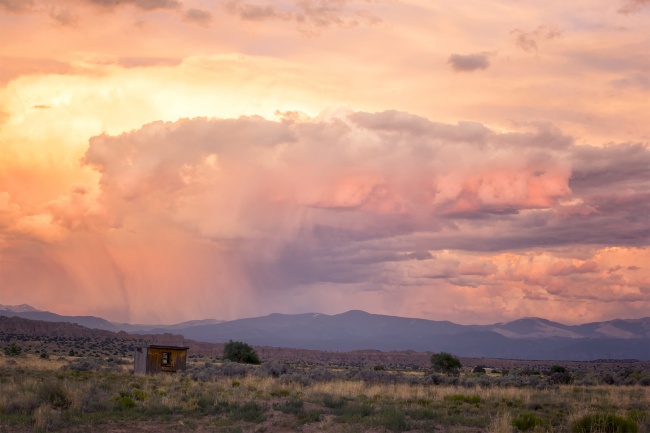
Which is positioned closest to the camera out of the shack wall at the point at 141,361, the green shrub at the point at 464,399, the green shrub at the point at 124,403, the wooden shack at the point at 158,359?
the green shrub at the point at 124,403

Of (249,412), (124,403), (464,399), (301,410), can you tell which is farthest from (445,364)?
(124,403)

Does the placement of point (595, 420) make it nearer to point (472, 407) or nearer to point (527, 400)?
point (472, 407)

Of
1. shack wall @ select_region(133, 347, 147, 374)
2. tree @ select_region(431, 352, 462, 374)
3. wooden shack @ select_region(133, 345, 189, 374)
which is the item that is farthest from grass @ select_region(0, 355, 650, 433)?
tree @ select_region(431, 352, 462, 374)

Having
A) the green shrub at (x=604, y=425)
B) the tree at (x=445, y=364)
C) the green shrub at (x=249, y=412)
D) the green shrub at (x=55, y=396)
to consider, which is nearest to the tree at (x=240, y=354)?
the tree at (x=445, y=364)

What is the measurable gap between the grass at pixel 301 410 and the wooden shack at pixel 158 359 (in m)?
14.3

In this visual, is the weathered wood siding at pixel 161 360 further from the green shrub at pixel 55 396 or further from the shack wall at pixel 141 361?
the green shrub at pixel 55 396

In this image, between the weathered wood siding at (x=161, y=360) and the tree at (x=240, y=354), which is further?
Result: the tree at (x=240, y=354)

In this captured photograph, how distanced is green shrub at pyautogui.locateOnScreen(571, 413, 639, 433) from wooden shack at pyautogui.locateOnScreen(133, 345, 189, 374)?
3657 centimetres

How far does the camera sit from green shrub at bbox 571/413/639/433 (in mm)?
21234

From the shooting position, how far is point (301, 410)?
90.8 ft

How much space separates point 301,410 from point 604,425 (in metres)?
11.5

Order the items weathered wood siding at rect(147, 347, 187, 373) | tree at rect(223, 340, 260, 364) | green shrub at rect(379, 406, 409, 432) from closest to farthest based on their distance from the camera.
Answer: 1. green shrub at rect(379, 406, 409, 432)
2. weathered wood siding at rect(147, 347, 187, 373)
3. tree at rect(223, 340, 260, 364)

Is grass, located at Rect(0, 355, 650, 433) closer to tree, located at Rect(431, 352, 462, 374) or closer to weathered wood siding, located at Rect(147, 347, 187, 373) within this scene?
weathered wood siding, located at Rect(147, 347, 187, 373)

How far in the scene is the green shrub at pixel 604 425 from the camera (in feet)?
69.7
